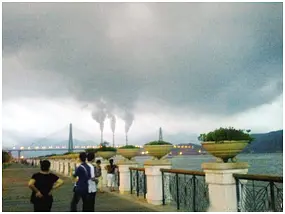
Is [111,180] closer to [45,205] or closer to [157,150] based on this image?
[157,150]

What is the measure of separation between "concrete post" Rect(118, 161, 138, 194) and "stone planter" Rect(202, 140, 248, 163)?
276 inches

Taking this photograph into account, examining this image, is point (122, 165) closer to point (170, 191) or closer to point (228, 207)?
point (170, 191)

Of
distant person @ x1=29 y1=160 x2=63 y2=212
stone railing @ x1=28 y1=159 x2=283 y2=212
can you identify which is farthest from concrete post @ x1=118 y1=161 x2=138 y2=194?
distant person @ x1=29 y1=160 x2=63 y2=212

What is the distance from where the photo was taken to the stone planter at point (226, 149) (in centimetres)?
677

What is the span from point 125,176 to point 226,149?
23.8 feet

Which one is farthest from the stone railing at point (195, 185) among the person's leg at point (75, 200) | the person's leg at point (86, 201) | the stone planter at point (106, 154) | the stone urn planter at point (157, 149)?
the person's leg at point (75, 200)

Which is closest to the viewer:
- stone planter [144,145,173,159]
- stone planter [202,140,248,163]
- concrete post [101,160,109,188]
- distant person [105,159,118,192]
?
stone planter [202,140,248,163]

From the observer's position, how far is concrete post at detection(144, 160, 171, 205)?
1016 centimetres

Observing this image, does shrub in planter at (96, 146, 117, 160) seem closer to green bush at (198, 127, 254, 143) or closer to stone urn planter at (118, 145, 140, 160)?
stone urn planter at (118, 145, 140, 160)

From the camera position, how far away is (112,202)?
10852mm

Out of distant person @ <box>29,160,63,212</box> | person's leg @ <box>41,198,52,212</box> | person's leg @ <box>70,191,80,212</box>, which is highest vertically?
distant person @ <box>29,160,63,212</box>

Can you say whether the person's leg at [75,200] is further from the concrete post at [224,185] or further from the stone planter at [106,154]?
the stone planter at [106,154]

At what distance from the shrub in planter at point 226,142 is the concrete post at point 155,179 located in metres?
3.08

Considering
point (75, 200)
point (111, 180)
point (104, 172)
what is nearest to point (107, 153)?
point (104, 172)
